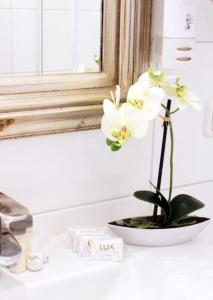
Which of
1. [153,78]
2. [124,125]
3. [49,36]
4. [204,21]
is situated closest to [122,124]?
[124,125]

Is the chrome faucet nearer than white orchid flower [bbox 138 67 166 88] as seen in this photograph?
Yes

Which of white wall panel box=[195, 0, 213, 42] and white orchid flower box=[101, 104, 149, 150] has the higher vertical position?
white wall panel box=[195, 0, 213, 42]

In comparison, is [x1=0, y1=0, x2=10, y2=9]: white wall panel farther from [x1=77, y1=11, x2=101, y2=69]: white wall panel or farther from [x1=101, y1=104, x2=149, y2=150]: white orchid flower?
[x1=101, y1=104, x2=149, y2=150]: white orchid flower

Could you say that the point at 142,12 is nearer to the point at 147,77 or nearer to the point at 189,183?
the point at 147,77

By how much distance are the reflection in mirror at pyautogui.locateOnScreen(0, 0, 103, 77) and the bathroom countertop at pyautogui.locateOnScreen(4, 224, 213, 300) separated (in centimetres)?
32

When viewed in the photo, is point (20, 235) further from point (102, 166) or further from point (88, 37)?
point (88, 37)

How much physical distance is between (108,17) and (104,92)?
134 millimetres

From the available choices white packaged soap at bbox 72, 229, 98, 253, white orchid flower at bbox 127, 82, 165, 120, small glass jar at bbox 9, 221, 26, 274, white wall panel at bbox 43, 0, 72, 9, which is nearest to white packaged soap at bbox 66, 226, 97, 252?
white packaged soap at bbox 72, 229, 98, 253

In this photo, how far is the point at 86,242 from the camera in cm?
92

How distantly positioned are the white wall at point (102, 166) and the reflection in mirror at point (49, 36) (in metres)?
0.12

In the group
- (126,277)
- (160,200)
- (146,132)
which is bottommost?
(126,277)

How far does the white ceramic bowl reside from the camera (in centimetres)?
97

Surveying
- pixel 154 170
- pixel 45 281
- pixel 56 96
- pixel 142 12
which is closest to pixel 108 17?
pixel 142 12

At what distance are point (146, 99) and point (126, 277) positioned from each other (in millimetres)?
304
